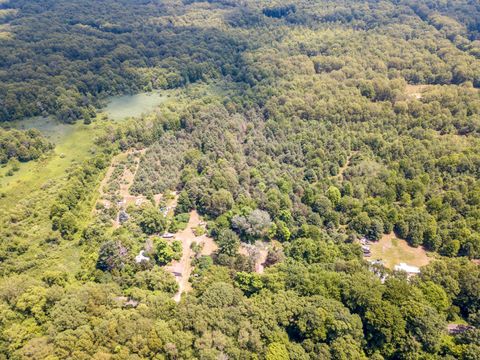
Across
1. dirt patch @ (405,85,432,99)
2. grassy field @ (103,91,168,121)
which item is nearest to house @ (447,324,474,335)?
dirt patch @ (405,85,432,99)

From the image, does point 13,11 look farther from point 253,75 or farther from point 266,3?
point 253,75

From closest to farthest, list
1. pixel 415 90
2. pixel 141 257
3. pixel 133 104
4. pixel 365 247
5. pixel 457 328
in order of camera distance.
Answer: pixel 457 328
pixel 141 257
pixel 365 247
pixel 415 90
pixel 133 104

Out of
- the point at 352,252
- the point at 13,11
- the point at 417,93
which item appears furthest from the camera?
the point at 13,11

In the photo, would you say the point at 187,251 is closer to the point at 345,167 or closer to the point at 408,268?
the point at 408,268

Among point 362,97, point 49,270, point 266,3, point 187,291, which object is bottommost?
point 187,291

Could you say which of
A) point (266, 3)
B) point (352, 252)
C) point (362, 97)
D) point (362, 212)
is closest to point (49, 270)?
point (352, 252)

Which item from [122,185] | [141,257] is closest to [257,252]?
[141,257]

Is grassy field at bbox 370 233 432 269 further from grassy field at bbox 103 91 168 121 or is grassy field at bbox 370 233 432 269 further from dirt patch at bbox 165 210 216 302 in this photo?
grassy field at bbox 103 91 168 121

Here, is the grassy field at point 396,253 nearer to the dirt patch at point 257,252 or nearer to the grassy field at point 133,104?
the dirt patch at point 257,252
